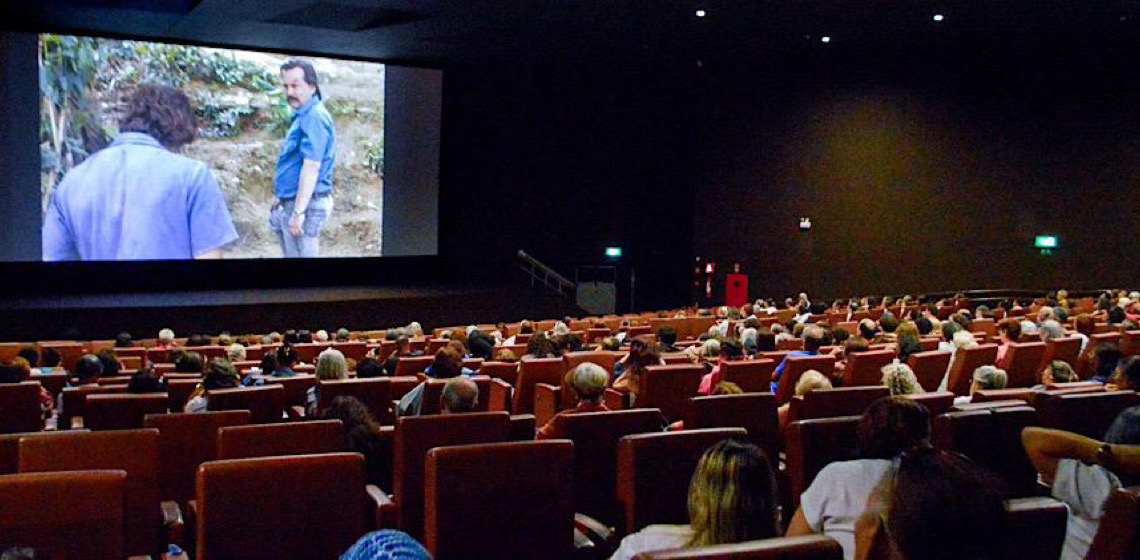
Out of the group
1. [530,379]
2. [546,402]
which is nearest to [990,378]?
[546,402]

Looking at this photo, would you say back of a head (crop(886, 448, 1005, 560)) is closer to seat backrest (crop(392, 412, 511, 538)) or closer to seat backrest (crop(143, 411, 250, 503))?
seat backrest (crop(392, 412, 511, 538))

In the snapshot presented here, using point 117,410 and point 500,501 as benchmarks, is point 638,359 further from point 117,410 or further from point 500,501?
point 500,501

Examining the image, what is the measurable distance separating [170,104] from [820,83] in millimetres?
12440

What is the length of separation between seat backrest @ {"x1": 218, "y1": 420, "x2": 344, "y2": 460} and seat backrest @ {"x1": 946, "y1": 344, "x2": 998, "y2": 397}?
5015 mm

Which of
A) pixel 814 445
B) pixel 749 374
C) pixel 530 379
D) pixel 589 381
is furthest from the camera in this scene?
pixel 530 379

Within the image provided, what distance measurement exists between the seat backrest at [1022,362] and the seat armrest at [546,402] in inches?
134

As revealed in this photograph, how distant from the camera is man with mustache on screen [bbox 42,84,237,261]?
51.6 ft

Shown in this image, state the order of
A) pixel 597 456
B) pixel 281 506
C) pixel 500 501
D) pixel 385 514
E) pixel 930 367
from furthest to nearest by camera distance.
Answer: pixel 930 367, pixel 597 456, pixel 385 514, pixel 500 501, pixel 281 506

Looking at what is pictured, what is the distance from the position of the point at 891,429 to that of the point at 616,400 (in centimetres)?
289

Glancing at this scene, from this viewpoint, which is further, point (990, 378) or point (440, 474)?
point (990, 378)

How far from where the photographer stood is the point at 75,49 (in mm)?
15680

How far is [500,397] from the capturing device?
20.5 ft

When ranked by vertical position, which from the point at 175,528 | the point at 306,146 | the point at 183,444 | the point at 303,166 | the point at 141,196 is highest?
the point at 306,146

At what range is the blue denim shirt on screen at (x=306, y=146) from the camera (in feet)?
56.6
